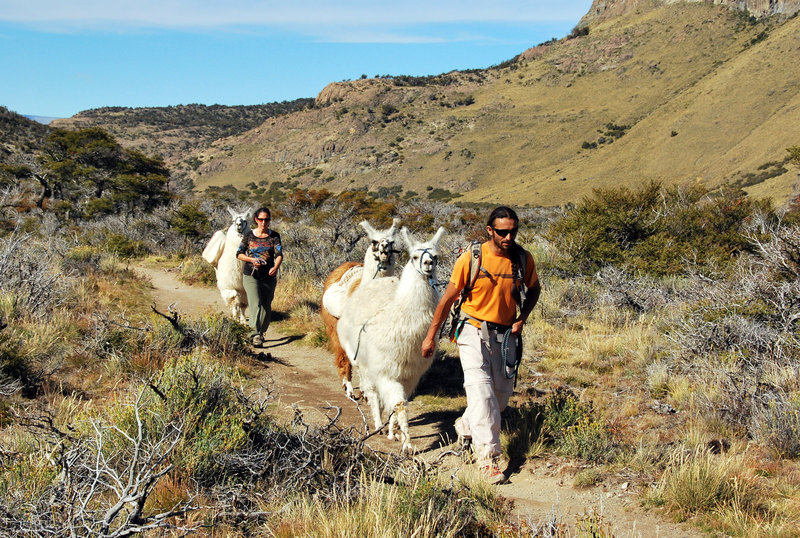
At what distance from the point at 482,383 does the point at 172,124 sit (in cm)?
11135

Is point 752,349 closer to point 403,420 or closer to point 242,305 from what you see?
point 403,420

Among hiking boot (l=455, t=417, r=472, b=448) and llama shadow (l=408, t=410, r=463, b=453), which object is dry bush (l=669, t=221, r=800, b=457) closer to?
hiking boot (l=455, t=417, r=472, b=448)

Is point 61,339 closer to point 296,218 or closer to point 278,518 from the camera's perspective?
point 278,518

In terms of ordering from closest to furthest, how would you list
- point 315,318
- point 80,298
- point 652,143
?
point 80,298 → point 315,318 → point 652,143

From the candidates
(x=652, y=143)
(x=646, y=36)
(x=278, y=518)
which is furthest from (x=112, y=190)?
(x=646, y=36)

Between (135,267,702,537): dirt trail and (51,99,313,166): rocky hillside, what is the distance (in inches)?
3375

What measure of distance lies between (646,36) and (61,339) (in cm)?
9039

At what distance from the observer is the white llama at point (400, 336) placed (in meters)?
4.73

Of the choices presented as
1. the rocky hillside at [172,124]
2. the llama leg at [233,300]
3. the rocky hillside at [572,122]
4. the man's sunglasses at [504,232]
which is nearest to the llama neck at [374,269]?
the man's sunglasses at [504,232]

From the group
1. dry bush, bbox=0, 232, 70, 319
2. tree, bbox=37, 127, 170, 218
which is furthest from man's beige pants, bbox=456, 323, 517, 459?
tree, bbox=37, 127, 170, 218

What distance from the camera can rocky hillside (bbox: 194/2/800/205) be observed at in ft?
161

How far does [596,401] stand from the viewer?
225 inches

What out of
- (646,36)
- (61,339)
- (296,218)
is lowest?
(61,339)

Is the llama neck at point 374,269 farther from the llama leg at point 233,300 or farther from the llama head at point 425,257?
the llama leg at point 233,300
